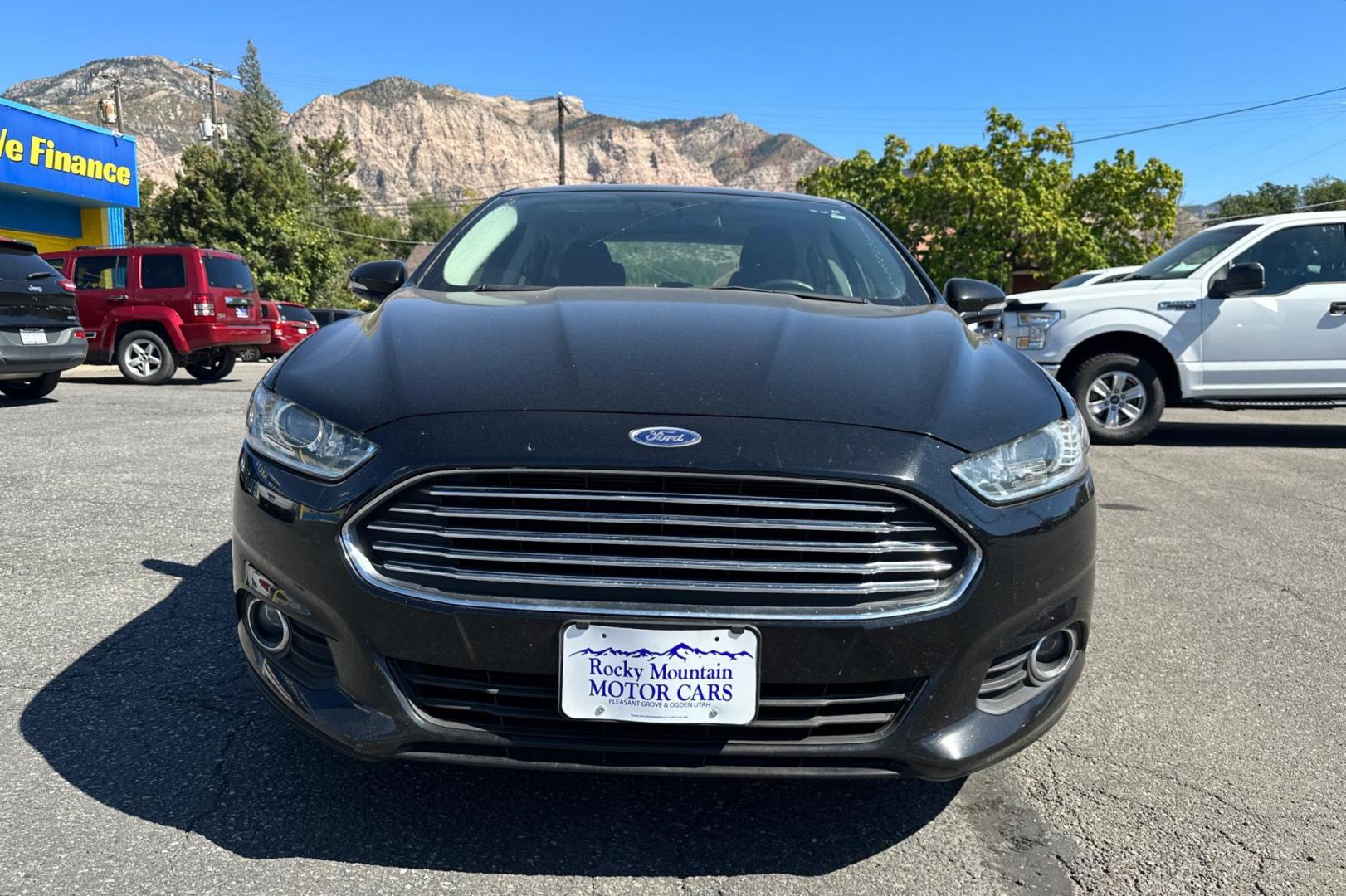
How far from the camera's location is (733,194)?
3.95 metres

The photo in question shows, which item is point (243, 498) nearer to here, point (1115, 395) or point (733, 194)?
point (733, 194)

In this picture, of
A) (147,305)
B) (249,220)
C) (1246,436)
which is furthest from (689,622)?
(249,220)

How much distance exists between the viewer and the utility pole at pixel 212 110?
39062mm

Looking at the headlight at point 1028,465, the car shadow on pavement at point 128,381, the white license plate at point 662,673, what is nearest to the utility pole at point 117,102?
the car shadow on pavement at point 128,381

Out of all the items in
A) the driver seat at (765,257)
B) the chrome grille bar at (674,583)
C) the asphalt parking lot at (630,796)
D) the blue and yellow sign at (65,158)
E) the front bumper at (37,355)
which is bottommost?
the asphalt parking lot at (630,796)

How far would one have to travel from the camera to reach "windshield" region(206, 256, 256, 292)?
1341cm

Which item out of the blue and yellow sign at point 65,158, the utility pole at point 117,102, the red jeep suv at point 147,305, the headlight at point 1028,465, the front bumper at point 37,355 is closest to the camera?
the headlight at point 1028,465

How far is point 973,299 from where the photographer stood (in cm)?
337

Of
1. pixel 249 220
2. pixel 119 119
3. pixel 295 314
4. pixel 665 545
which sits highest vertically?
pixel 119 119

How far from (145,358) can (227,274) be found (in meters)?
1.52

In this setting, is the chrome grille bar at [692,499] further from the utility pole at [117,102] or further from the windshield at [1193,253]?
the utility pole at [117,102]

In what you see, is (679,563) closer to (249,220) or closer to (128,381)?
(128,381)

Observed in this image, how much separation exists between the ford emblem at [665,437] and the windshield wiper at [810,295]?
4.10 ft

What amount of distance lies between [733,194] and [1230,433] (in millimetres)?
7492
